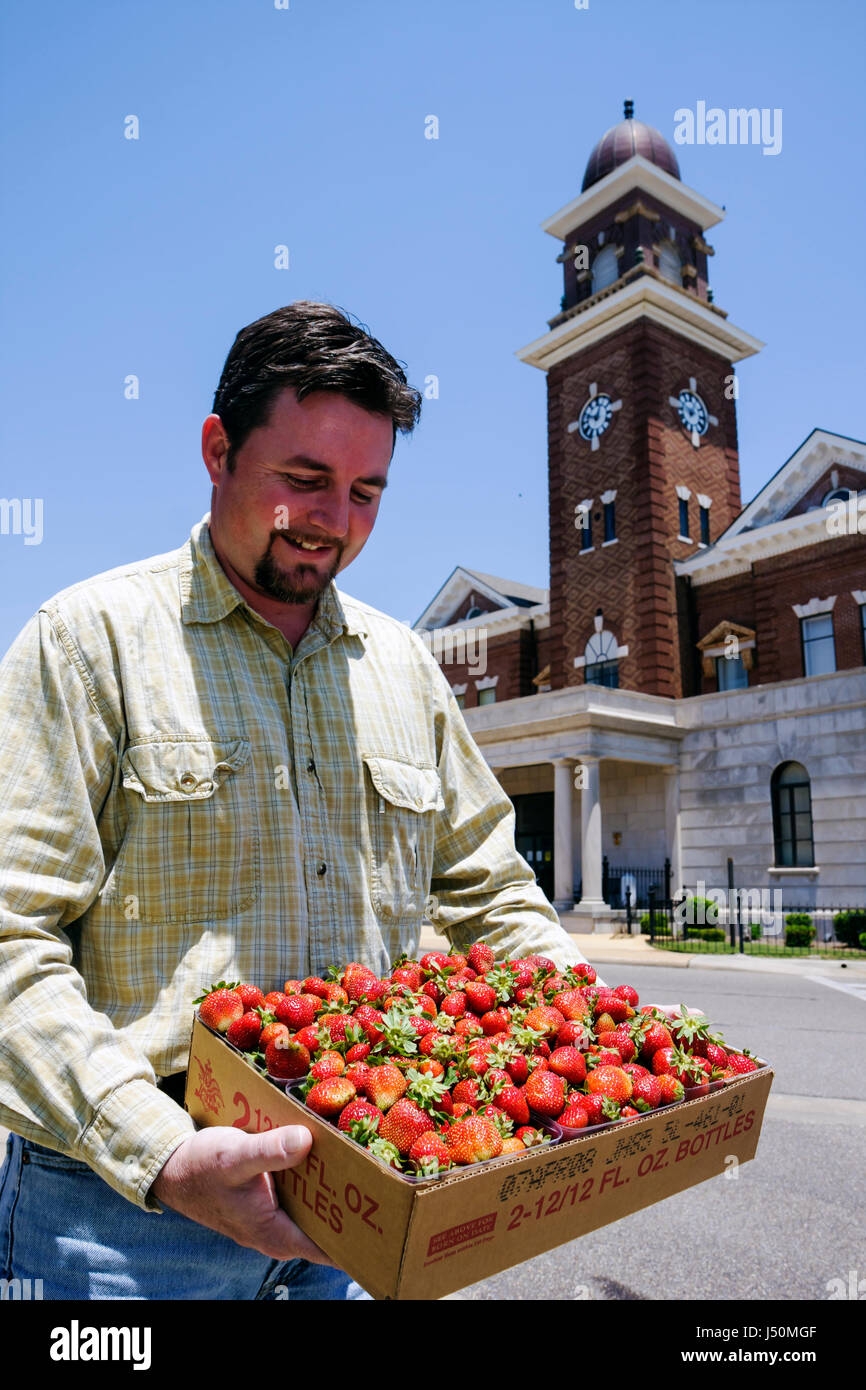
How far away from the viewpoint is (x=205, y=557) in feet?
8.29

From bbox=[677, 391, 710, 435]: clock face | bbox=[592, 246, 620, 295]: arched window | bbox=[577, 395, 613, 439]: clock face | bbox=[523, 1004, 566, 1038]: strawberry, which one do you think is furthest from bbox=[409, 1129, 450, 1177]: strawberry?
bbox=[592, 246, 620, 295]: arched window

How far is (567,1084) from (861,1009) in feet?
39.9

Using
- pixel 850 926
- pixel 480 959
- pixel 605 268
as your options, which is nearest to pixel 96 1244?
pixel 480 959

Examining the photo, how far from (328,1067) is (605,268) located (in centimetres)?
3706

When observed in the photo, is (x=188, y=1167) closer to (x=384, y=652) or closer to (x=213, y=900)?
(x=213, y=900)

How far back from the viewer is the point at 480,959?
2.65 meters

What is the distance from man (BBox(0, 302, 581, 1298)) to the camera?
1894mm

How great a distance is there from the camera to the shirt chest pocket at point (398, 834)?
8.47 ft

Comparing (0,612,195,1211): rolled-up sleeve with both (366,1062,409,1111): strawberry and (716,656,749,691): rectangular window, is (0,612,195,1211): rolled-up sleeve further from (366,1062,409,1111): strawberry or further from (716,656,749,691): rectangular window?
(716,656,749,691): rectangular window

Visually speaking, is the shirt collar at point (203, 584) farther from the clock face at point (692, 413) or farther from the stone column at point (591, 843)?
the clock face at point (692, 413)

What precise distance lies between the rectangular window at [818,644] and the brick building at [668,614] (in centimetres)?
6

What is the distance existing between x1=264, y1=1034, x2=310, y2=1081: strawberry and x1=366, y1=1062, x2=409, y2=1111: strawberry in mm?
166

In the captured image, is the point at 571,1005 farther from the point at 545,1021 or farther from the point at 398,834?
the point at 398,834

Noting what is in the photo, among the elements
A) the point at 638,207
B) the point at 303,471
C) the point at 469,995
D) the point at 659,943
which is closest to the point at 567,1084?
the point at 469,995
